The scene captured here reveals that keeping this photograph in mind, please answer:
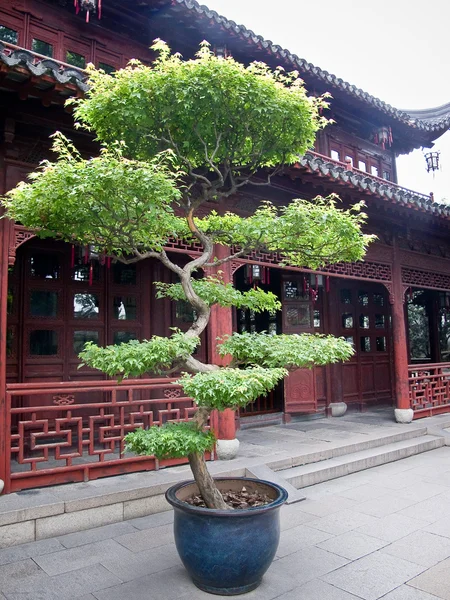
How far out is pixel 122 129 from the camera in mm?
3217

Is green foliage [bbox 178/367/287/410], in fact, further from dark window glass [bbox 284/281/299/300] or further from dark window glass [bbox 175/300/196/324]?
dark window glass [bbox 284/281/299/300]

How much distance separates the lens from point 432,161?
10.0m

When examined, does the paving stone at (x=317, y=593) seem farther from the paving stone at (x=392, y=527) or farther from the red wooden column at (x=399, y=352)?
the red wooden column at (x=399, y=352)

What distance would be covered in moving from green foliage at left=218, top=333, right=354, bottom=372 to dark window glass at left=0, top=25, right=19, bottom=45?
4873mm

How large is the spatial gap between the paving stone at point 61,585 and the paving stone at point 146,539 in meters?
0.43

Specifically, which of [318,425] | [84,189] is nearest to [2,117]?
[84,189]

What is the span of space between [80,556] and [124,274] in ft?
12.8

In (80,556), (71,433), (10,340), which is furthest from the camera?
(10,340)

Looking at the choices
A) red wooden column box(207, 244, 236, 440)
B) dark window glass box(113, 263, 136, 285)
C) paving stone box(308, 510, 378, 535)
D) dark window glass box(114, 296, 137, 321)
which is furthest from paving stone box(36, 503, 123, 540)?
dark window glass box(113, 263, 136, 285)

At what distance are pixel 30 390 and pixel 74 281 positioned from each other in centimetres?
221

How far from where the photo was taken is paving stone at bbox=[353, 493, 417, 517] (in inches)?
166

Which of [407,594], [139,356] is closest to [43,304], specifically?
[139,356]

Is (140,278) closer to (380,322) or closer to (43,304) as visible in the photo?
(43,304)

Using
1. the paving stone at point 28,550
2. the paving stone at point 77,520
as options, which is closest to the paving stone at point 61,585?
the paving stone at point 28,550
